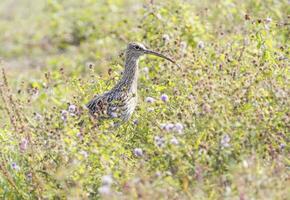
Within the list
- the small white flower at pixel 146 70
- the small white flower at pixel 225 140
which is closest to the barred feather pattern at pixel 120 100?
the small white flower at pixel 146 70

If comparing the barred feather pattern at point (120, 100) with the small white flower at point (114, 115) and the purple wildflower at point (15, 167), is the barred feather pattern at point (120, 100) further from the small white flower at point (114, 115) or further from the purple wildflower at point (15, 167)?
the purple wildflower at point (15, 167)

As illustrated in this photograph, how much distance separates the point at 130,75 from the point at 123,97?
0.49m

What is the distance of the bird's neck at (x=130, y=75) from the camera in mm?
8328

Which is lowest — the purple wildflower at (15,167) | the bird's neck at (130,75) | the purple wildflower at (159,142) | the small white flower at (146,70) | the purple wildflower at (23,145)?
the small white flower at (146,70)

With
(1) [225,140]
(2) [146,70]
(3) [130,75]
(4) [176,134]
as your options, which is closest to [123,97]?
(3) [130,75]

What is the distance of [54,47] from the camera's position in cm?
1491

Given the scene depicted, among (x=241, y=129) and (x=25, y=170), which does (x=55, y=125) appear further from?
(x=241, y=129)

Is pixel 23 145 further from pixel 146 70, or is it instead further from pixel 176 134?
pixel 146 70

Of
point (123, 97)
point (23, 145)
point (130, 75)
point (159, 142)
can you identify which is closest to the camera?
point (159, 142)

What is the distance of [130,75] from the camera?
848 centimetres

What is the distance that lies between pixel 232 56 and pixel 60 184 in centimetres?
270

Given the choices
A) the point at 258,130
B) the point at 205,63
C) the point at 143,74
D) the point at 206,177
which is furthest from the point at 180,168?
the point at 143,74

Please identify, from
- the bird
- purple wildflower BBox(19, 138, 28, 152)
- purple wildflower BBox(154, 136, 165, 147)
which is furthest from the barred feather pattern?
purple wildflower BBox(154, 136, 165, 147)

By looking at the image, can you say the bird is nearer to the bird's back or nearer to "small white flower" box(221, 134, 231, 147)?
the bird's back
